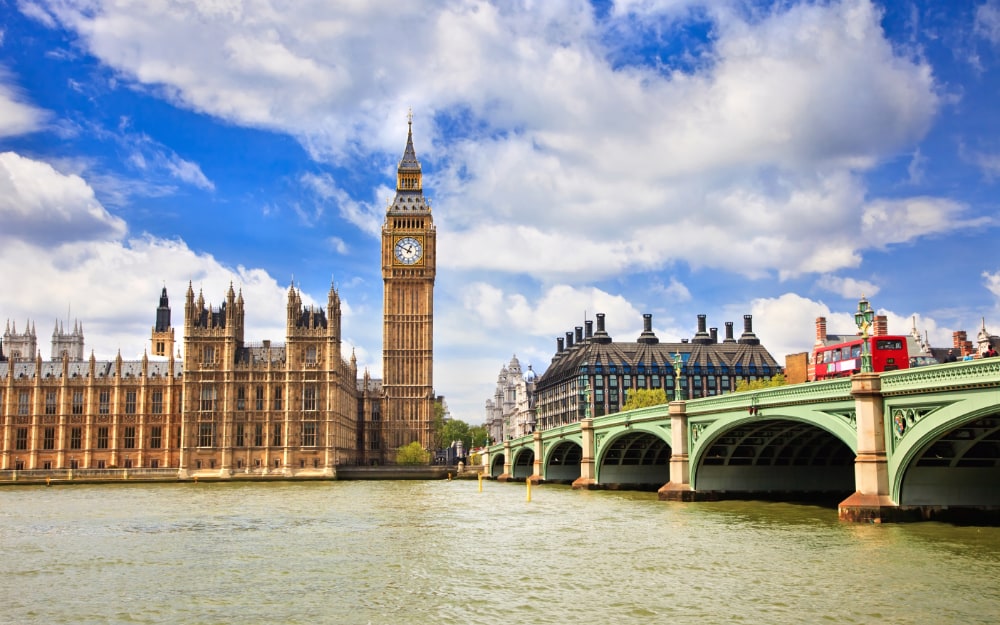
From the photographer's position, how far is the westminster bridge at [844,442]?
35875mm

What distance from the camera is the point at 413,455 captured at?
139125 millimetres

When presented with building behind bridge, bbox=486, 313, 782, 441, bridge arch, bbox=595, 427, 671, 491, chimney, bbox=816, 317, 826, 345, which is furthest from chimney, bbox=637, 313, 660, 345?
bridge arch, bbox=595, 427, 671, 491

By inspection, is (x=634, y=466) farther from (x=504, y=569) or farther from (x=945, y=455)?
(x=504, y=569)

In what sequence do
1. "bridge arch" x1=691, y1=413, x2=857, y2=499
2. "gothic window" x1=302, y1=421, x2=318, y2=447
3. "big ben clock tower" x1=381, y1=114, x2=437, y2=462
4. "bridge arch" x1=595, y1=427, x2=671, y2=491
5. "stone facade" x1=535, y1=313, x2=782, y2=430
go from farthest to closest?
"stone facade" x1=535, y1=313, x2=782, y2=430, "big ben clock tower" x1=381, y1=114, x2=437, y2=462, "gothic window" x1=302, y1=421, x2=318, y2=447, "bridge arch" x1=595, y1=427, x2=671, y2=491, "bridge arch" x1=691, y1=413, x2=857, y2=499

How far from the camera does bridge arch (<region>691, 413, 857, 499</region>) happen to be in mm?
56688

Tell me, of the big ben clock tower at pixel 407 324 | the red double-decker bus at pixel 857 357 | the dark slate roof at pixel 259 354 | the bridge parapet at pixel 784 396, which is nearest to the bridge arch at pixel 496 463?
the big ben clock tower at pixel 407 324

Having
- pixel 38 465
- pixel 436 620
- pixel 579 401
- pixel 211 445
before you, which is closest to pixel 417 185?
pixel 579 401

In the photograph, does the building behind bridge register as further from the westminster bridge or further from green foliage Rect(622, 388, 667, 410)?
the westminster bridge

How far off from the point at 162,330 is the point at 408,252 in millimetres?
47427

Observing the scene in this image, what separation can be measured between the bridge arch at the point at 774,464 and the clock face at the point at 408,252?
99456mm

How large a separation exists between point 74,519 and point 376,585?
30.0 meters

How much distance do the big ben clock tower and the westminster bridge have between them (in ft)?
239

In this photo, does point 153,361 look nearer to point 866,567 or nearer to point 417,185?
point 417,185

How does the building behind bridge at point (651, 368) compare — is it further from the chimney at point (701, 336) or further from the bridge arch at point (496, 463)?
the bridge arch at point (496, 463)
